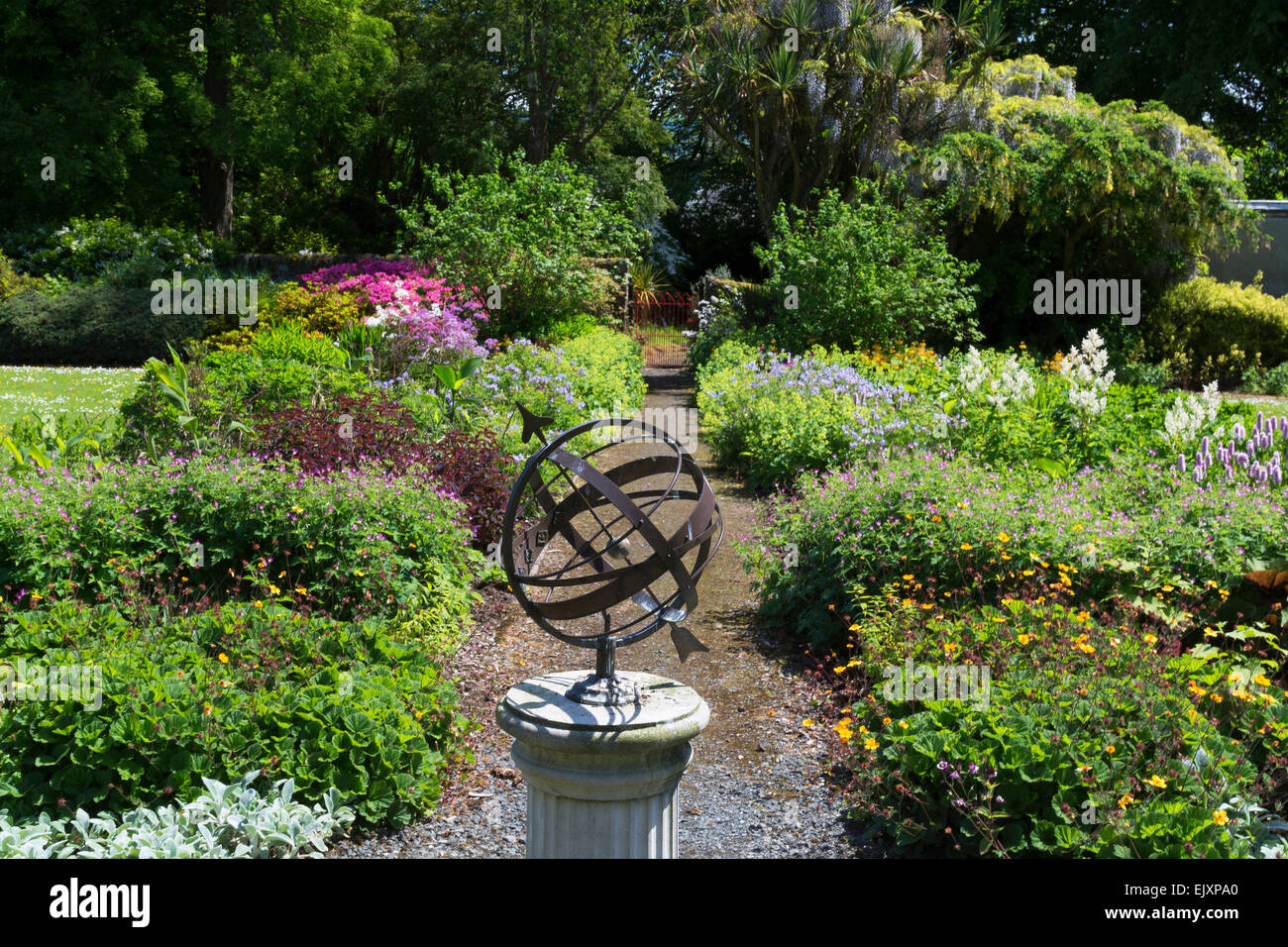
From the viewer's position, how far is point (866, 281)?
42.1 ft

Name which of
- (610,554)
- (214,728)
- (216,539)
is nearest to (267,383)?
(216,539)

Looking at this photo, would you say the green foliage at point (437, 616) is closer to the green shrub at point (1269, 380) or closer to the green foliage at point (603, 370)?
the green foliage at point (603, 370)

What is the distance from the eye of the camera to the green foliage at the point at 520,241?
14391 mm

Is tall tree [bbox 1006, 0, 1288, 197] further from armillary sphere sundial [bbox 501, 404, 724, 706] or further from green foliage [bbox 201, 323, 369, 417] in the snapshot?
armillary sphere sundial [bbox 501, 404, 724, 706]

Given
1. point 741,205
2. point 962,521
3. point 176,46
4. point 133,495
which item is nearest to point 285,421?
point 133,495

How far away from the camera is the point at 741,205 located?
95.1 feet

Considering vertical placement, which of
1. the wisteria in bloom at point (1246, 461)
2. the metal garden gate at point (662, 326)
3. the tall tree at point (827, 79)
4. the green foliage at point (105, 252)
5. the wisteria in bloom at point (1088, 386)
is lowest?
the metal garden gate at point (662, 326)

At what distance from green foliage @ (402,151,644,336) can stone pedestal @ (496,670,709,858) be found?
12134mm

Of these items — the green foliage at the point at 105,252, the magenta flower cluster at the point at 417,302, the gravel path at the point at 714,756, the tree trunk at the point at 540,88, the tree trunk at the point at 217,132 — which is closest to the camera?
the gravel path at the point at 714,756

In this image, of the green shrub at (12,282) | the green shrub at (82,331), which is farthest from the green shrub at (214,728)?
the green shrub at (12,282)

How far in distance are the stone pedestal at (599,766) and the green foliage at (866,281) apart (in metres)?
10.6

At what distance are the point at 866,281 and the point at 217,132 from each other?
12.1 m

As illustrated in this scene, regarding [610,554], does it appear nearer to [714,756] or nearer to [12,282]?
[714,756]

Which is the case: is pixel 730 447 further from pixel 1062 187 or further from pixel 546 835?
pixel 1062 187
